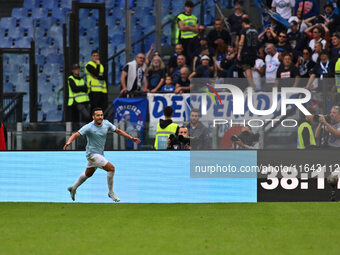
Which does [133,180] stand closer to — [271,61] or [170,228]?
[170,228]

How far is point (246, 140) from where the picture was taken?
11.8 meters

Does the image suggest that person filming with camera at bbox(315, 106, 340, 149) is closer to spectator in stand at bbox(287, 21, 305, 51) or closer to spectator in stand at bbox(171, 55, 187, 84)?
spectator in stand at bbox(171, 55, 187, 84)

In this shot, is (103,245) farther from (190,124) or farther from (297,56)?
(297,56)

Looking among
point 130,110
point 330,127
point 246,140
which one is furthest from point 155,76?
point 330,127

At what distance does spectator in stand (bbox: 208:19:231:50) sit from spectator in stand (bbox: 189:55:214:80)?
133 centimetres

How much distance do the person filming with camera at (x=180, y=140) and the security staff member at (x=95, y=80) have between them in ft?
11.1

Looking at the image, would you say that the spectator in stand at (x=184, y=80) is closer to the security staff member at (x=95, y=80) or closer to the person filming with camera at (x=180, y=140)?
the security staff member at (x=95, y=80)

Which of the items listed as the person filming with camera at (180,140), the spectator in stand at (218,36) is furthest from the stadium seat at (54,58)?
the person filming with camera at (180,140)

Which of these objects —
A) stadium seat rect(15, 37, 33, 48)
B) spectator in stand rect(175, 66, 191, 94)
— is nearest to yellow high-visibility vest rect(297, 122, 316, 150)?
spectator in stand rect(175, 66, 191, 94)

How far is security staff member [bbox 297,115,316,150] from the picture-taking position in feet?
37.9

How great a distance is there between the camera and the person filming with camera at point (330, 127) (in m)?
11.5

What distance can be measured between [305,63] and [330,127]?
344 centimetres

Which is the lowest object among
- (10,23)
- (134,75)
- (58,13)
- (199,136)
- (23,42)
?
(199,136)

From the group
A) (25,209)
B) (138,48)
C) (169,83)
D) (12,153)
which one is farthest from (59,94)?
(25,209)
